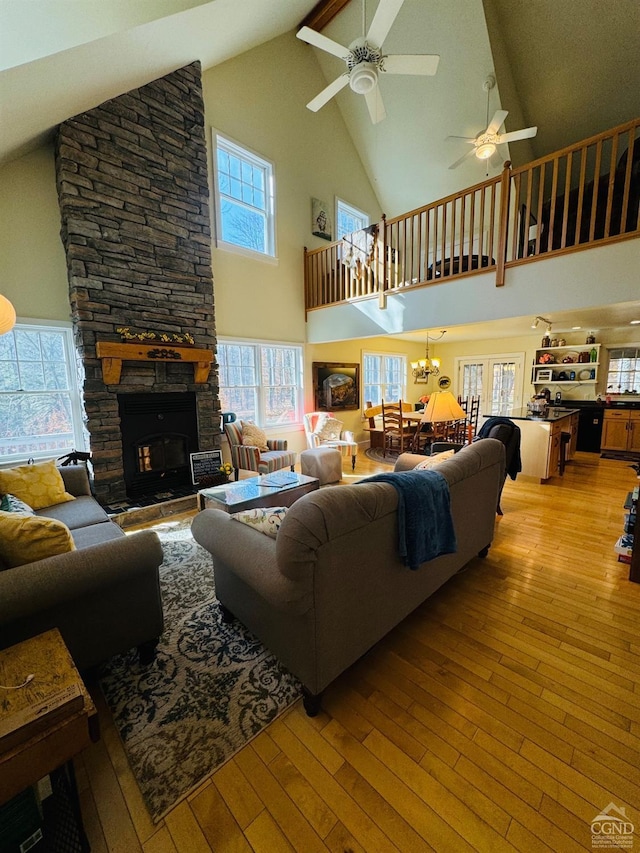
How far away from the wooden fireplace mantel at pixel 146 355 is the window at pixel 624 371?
7190 millimetres

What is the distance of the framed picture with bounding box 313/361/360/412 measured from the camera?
646cm

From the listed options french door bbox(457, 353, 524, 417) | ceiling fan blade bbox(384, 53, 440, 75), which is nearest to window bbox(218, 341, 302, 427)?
ceiling fan blade bbox(384, 53, 440, 75)

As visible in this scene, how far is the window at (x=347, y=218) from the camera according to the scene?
663cm

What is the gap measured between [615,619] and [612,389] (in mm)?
6056

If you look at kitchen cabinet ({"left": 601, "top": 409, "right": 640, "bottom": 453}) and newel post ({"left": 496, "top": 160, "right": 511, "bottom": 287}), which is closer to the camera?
newel post ({"left": 496, "top": 160, "right": 511, "bottom": 287})

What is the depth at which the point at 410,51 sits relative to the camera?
16.8 ft

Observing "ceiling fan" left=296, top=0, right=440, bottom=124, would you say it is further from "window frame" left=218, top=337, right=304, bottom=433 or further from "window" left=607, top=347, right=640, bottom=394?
"window" left=607, top=347, right=640, bottom=394

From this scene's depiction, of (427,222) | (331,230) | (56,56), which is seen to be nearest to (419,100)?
(331,230)

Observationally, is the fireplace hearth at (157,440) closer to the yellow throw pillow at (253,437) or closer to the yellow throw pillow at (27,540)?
the yellow throw pillow at (253,437)

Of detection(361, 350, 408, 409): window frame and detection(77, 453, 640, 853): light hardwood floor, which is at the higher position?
detection(361, 350, 408, 409): window frame

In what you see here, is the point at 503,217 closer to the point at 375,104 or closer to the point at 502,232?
the point at 502,232

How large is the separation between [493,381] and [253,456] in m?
6.49

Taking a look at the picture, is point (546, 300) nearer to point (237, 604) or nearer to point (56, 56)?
point (237, 604)

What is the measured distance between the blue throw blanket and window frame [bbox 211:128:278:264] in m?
4.60
